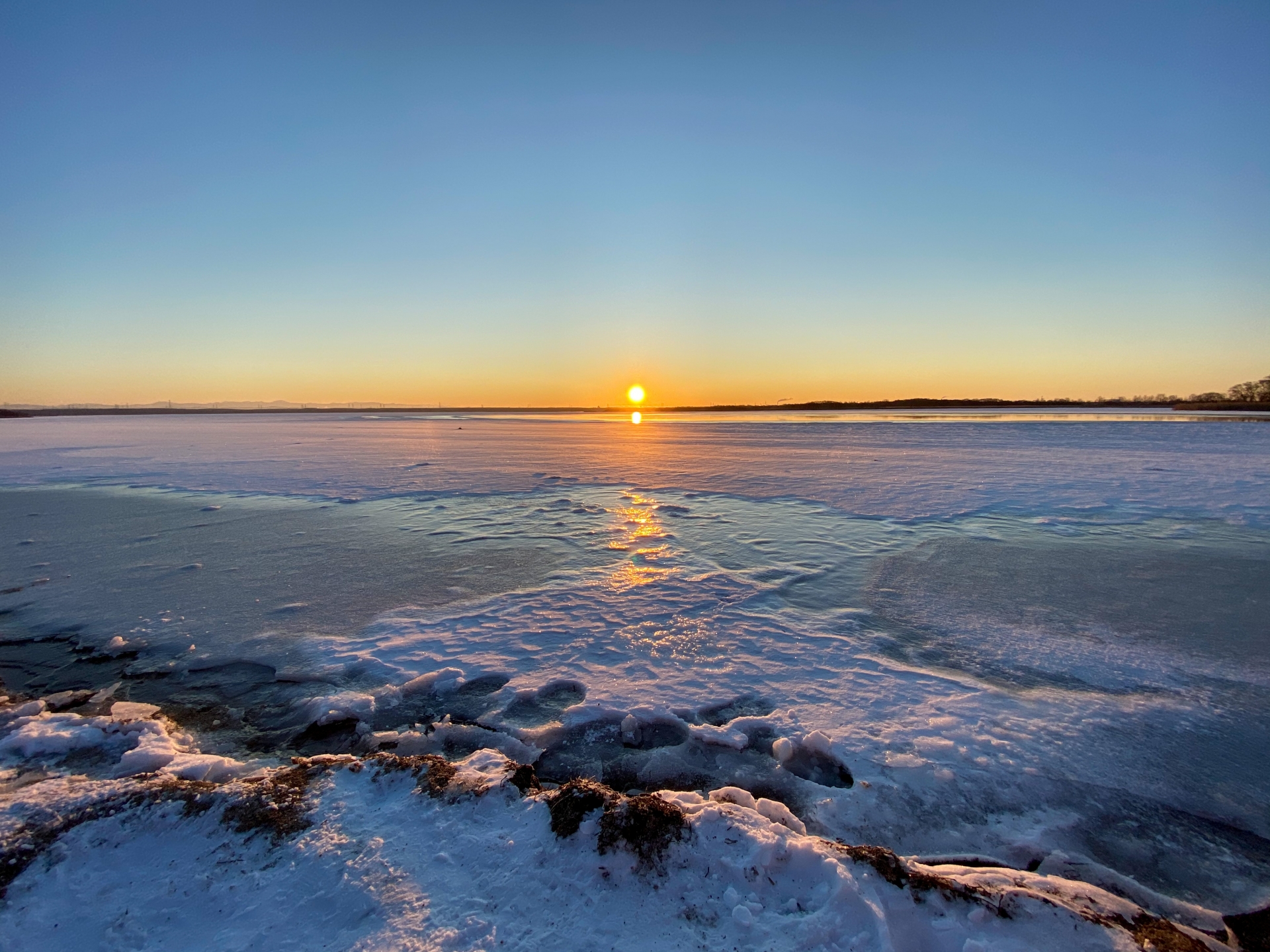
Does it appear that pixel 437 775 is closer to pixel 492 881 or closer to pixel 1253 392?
pixel 492 881

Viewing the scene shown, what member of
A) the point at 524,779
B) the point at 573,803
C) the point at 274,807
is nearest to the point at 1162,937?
the point at 573,803

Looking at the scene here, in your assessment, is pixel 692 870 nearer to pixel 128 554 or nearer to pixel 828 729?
pixel 828 729

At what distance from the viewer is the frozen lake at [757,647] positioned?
2730mm

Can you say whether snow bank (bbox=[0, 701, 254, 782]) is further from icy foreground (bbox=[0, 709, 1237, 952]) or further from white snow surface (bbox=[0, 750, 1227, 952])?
white snow surface (bbox=[0, 750, 1227, 952])

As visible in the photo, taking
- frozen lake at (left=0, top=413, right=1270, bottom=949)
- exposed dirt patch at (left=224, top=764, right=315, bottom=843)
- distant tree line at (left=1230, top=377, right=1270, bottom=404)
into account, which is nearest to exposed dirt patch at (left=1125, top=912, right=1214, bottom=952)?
frozen lake at (left=0, top=413, right=1270, bottom=949)

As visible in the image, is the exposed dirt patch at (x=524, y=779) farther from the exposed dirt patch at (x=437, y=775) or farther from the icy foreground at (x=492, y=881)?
the exposed dirt patch at (x=437, y=775)

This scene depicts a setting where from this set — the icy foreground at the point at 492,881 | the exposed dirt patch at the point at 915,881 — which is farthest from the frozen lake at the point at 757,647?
the exposed dirt patch at the point at 915,881

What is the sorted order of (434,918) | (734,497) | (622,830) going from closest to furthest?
1. (434,918)
2. (622,830)
3. (734,497)

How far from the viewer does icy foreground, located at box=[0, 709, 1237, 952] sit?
1.83 metres

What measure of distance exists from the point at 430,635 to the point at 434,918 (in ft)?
9.39

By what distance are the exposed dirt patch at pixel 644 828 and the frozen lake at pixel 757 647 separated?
0.54m

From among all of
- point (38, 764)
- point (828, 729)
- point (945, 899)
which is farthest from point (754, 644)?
point (38, 764)

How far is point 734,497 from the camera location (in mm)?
10406

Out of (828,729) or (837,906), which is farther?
(828,729)
